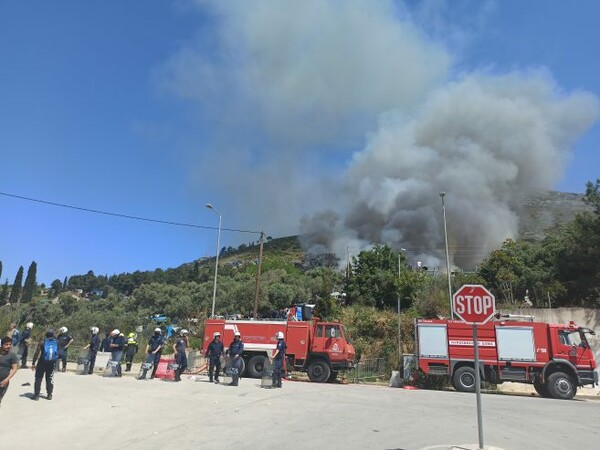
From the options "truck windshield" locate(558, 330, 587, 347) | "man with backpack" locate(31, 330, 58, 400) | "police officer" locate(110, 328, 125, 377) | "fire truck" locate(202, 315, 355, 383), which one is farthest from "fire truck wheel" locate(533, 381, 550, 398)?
"man with backpack" locate(31, 330, 58, 400)

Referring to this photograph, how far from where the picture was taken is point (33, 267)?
3979 inches

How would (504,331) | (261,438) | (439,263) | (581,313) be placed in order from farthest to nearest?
1. (439,263)
2. (581,313)
3. (504,331)
4. (261,438)

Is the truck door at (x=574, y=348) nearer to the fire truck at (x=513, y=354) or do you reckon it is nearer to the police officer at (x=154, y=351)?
the fire truck at (x=513, y=354)

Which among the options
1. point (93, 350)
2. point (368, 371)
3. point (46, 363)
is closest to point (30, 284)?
point (93, 350)

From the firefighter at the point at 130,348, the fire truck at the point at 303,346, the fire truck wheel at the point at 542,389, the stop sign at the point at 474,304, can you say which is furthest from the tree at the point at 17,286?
the stop sign at the point at 474,304

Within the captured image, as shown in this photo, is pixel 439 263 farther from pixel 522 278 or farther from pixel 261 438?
pixel 261 438

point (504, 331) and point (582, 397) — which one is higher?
point (504, 331)

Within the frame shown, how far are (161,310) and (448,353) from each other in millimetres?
38078

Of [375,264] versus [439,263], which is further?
[439,263]

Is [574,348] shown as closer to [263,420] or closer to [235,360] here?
[235,360]

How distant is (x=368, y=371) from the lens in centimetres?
2195

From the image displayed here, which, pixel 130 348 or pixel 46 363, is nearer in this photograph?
pixel 46 363

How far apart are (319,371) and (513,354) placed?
713cm

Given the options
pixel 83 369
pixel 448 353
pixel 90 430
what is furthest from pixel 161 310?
pixel 90 430
